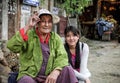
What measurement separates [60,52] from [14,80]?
24.5 inches

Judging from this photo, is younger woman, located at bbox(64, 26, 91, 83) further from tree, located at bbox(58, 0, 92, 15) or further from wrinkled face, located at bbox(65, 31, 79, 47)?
tree, located at bbox(58, 0, 92, 15)

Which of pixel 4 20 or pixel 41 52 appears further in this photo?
pixel 4 20

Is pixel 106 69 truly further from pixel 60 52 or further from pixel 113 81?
pixel 60 52

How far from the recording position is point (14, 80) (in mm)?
3775

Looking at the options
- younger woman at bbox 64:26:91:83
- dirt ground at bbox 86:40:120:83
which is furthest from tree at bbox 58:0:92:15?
younger woman at bbox 64:26:91:83

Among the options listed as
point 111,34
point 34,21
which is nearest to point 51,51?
point 34,21

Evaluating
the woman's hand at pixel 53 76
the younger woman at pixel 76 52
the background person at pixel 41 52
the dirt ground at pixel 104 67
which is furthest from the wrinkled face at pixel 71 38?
the dirt ground at pixel 104 67

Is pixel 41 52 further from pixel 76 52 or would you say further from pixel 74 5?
pixel 74 5

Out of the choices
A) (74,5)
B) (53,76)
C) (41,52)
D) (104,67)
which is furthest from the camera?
(74,5)

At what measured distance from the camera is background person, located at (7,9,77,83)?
3.65m

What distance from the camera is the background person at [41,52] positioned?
365cm

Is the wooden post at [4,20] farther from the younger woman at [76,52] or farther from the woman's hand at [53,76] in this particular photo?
the woman's hand at [53,76]

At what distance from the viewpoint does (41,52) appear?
3756 mm

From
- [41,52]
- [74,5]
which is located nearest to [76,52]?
[41,52]
